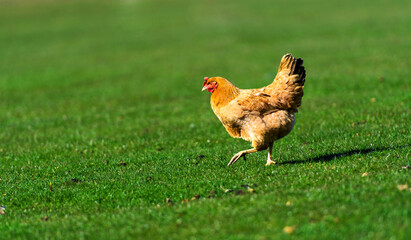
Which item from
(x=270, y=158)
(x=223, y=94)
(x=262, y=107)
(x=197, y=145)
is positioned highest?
(x=223, y=94)

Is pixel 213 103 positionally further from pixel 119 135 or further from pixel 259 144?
pixel 119 135

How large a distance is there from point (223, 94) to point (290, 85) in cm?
136

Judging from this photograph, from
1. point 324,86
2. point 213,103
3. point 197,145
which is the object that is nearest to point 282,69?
point 213,103

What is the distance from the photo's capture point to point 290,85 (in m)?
10.5

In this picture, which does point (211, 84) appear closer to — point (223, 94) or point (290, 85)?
point (223, 94)

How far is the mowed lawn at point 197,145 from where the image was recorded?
7.38 m

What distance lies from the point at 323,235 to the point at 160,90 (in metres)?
17.7

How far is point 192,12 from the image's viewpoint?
58.2m

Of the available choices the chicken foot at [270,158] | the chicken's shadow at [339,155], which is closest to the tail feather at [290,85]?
the chicken foot at [270,158]

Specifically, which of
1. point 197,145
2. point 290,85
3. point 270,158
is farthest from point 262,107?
point 197,145

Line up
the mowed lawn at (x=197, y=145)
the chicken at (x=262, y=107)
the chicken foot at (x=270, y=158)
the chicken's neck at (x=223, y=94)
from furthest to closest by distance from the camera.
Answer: the chicken foot at (x=270, y=158), the chicken's neck at (x=223, y=94), the chicken at (x=262, y=107), the mowed lawn at (x=197, y=145)

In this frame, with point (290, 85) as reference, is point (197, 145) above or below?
below

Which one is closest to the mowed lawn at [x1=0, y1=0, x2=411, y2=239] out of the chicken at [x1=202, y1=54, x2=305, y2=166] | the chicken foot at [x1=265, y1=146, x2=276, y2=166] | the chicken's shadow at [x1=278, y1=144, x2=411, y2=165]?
the chicken's shadow at [x1=278, y1=144, x2=411, y2=165]

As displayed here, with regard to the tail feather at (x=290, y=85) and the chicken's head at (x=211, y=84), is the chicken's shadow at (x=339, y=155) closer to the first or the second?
the tail feather at (x=290, y=85)
